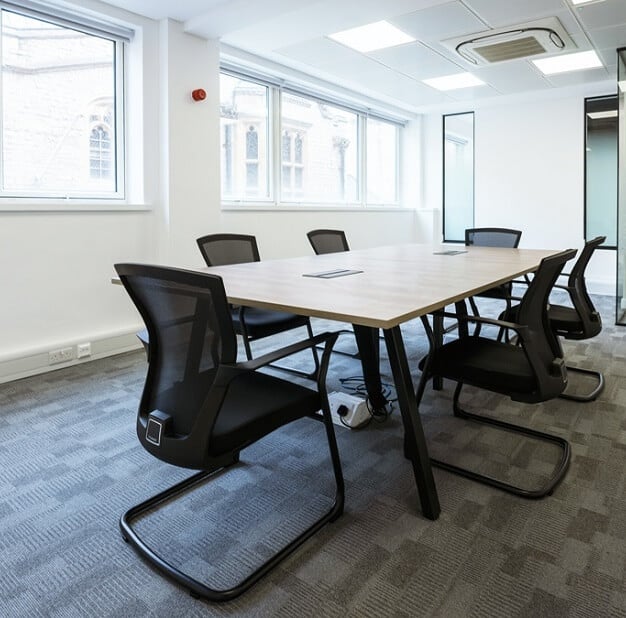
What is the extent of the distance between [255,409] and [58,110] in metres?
3.12

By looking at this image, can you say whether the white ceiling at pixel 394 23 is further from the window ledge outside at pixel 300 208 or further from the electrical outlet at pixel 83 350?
the electrical outlet at pixel 83 350

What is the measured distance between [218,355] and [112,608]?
72 centimetres

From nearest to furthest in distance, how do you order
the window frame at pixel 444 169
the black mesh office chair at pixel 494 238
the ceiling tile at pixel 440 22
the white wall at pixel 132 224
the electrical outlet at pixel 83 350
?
the white wall at pixel 132 224
the electrical outlet at pixel 83 350
the ceiling tile at pixel 440 22
the black mesh office chair at pixel 494 238
the window frame at pixel 444 169

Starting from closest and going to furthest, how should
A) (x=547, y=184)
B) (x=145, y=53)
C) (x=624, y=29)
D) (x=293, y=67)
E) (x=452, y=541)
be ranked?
(x=452, y=541) → (x=145, y=53) → (x=624, y=29) → (x=293, y=67) → (x=547, y=184)

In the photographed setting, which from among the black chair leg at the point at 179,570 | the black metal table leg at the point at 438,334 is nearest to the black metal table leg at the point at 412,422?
the black chair leg at the point at 179,570

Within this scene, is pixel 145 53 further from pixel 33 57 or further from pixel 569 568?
pixel 569 568

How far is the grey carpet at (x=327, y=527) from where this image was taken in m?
1.41

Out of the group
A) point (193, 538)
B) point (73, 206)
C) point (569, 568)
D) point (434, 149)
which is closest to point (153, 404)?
point (193, 538)

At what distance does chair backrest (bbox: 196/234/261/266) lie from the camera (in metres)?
3.27

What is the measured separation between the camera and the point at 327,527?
5.68 feet

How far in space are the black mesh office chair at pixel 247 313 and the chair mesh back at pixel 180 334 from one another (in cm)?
88

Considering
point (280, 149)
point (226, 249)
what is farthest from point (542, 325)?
point (280, 149)

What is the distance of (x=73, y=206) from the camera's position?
3576mm

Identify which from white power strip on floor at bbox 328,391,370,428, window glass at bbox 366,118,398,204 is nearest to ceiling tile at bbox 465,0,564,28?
white power strip on floor at bbox 328,391,370,428
